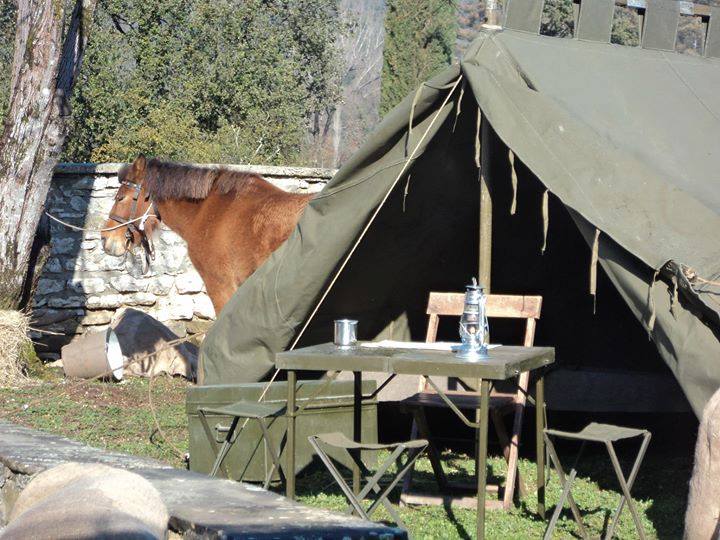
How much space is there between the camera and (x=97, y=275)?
34.0ft

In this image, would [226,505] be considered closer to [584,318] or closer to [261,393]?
[261,393]

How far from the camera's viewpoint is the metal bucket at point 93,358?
876 cm

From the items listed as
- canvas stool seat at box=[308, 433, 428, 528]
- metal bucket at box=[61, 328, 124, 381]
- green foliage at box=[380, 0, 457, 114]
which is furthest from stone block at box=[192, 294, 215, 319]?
green foliage at box=[380, 0, 457, 114]

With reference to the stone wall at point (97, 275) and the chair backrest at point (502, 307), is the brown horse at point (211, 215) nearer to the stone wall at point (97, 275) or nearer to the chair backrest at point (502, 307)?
the chair backrest at point (502, 307)

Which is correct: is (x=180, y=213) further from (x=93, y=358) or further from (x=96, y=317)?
(x=96, y=317)

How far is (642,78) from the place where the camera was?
611cm

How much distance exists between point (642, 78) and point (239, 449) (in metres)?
3.18

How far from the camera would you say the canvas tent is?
14.3 ft

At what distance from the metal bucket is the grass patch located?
250 mm

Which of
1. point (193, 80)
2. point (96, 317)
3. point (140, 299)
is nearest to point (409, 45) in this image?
point (193, 80)

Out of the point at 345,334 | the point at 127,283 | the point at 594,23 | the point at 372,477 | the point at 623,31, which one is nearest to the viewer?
the point at 372,477

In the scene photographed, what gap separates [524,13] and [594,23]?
724mm

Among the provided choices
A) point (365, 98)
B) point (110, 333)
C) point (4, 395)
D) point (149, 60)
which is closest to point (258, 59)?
point (149, 60)

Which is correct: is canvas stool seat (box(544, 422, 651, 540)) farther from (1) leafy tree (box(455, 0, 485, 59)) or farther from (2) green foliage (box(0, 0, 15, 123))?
(1) leafy tree (box(455, 0, 485, 59))
